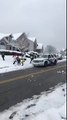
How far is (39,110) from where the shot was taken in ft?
30.4

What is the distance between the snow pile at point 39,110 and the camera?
8.06m

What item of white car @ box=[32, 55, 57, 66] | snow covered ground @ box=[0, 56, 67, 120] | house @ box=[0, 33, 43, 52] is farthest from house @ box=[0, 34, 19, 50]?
snow covered ground @ box=[0, 56, 67, 120]

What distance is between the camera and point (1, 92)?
12.9 metres

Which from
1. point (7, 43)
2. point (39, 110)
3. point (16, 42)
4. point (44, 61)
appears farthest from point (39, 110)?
point (16, 42)

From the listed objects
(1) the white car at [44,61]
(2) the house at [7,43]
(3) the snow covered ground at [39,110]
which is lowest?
(3) the snow covered ground at [39,110]

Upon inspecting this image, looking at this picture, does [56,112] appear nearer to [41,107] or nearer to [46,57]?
[41,107]

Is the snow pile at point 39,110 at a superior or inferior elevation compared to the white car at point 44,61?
inferior

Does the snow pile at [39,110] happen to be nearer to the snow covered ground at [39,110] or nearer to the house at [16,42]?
the snow covered ground at [39,110]

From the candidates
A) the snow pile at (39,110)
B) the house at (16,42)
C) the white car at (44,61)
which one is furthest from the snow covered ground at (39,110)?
the house at (16,42)

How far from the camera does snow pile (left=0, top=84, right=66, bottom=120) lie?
8.06 metres

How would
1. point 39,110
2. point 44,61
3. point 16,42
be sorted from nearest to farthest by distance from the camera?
1. point 39,110
2. point 44,61
3. point 16,42

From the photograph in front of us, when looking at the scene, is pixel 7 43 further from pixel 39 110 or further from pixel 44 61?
pixel 39 110

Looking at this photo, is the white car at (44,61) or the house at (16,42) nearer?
the white car at (44,61)

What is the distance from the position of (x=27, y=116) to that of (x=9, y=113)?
913 mm
